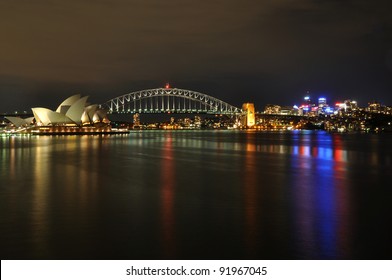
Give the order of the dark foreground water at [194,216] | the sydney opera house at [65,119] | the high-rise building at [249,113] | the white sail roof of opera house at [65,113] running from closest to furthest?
the dark foreground water at [194,216]
the sydney opera house at [65,119]
the white sail roof of opera house at [65,113]
the high-rise building at [249,113]

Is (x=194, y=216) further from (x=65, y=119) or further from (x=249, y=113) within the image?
(x=249, y=113)

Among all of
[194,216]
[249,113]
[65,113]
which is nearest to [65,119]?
[65,113]

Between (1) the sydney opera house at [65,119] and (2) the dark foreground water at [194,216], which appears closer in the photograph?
(2) the dark foreground water at [194,216]

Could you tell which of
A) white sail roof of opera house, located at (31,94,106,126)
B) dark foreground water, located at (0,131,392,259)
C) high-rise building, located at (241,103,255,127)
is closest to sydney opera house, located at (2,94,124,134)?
white sail roof of opera house, located at (31,94,106,126)

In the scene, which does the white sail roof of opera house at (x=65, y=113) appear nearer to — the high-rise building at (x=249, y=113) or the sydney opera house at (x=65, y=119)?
the sydney opera house at (x=65, y=119)

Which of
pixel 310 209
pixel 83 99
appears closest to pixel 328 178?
pixel 310 209

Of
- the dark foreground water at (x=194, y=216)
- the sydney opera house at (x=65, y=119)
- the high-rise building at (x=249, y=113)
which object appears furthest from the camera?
the high-rise building at (x=249, y=113)

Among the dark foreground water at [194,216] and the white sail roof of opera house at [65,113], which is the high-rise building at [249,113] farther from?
the dark foreground water at [194,216]

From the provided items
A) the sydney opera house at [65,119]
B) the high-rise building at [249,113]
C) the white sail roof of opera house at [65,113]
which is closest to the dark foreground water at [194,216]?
the sydney opera house at [65,119]

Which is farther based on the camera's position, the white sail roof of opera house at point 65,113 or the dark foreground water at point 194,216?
the white sail roof of opera house at point 65,113

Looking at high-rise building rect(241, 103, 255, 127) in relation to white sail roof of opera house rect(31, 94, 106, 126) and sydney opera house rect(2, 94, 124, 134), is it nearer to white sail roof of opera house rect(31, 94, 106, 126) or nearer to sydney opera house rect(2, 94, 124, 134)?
sydney opera house rect(2, 94, 124, 134)

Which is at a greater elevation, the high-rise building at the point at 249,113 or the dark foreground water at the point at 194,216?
the high-rise building at the point at 249,113

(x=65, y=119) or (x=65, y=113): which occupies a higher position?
(x=65, y=113)
